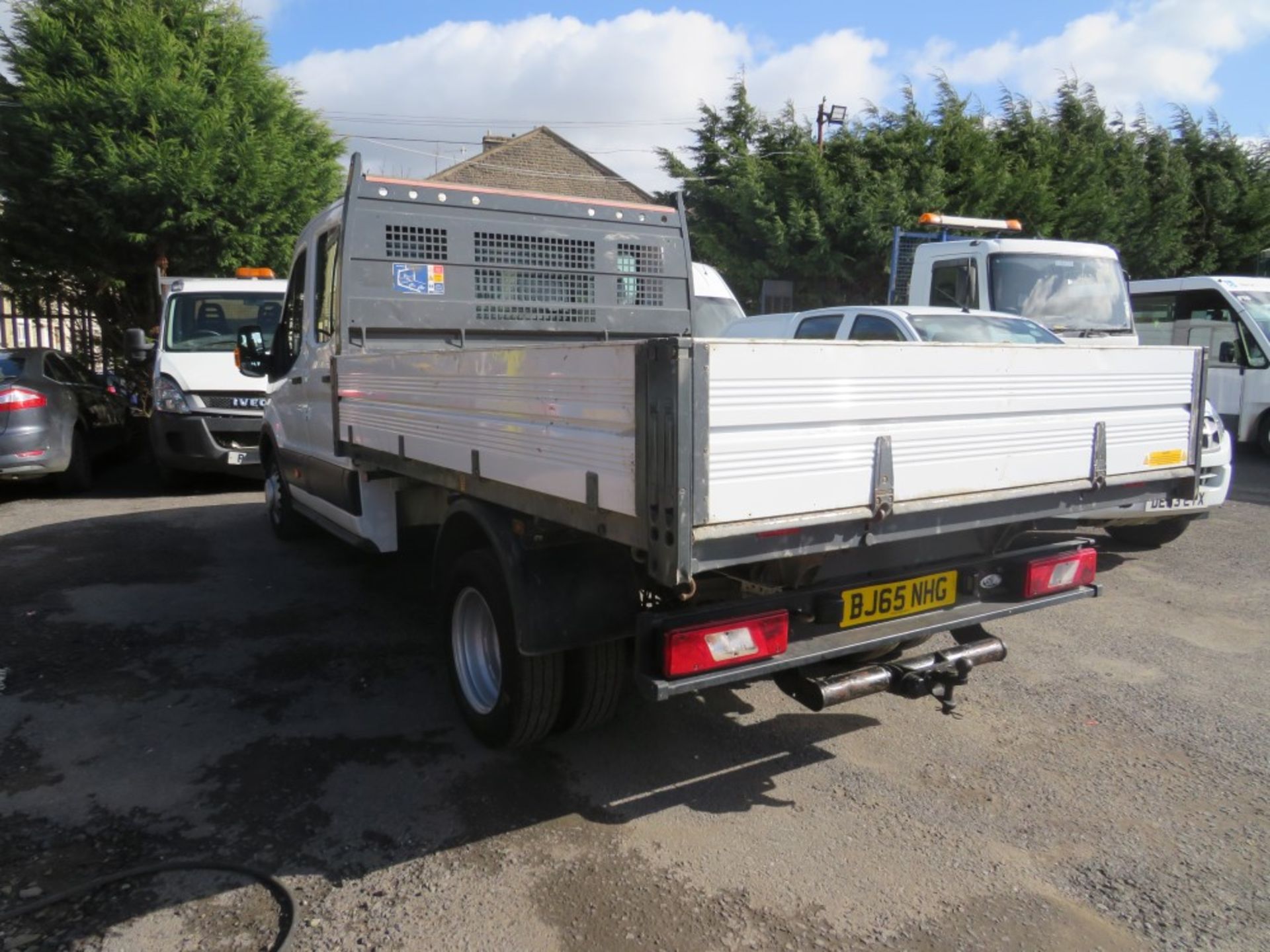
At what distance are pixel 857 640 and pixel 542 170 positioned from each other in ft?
90.7

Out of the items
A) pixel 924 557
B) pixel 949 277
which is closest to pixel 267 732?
pixel 924 557

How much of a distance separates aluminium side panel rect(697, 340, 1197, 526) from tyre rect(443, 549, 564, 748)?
1136mm

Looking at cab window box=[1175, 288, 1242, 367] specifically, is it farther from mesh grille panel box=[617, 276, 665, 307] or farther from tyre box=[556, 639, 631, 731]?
tyre box=[556, 639, 631, 731]

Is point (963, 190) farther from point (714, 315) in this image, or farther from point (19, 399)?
point (19, 399)

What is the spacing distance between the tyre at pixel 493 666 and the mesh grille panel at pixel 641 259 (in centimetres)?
290

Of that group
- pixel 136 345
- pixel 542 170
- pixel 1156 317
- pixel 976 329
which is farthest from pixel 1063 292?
pixel 542 170

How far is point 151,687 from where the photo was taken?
4.41 m

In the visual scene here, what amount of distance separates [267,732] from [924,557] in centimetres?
287

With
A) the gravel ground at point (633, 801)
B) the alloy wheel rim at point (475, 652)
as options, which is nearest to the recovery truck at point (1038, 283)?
the gravel ground at point (633, 801)

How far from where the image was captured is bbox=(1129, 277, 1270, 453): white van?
11961 mm

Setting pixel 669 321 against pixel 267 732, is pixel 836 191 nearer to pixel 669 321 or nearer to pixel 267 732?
pixel 669 321

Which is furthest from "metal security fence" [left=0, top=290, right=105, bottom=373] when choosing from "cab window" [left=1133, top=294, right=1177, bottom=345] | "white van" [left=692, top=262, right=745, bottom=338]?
"cab window" [left=1133, top=294, right=1177, bottom=345]

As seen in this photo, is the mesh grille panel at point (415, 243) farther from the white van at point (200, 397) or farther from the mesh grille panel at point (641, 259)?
the white van at point (200, 397)

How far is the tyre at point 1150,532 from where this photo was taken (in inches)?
271
